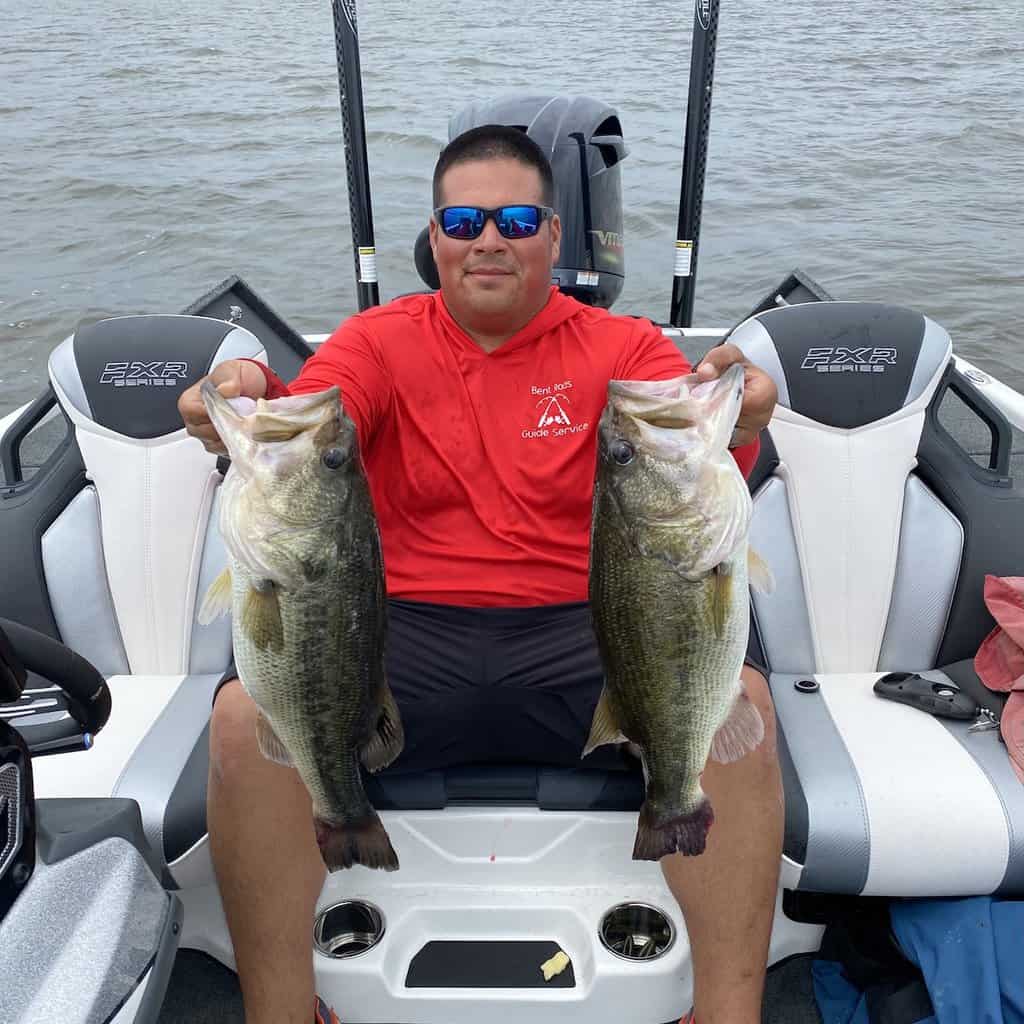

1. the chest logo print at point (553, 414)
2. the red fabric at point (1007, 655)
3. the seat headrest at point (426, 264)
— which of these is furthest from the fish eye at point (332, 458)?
the seat headrest at point (426, 264)

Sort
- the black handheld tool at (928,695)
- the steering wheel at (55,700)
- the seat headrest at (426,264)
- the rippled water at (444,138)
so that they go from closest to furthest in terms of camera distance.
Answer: the steering wheel at (55,700)
the black handheld tool at (928,695)
the seat headrest at (426,264)
the rippled water at (444,138)

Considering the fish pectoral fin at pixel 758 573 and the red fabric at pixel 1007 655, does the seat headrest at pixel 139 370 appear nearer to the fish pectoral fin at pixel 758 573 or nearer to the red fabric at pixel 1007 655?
the fish pectoral fin at pixel 758 573

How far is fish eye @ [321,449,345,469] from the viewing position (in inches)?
65.4

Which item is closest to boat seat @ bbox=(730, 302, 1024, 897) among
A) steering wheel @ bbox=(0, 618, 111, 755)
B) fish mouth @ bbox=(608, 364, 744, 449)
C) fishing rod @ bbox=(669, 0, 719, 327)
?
fishing rod @ bbox=(669, 0, 719, 327)

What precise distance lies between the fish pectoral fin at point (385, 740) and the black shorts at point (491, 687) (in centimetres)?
28

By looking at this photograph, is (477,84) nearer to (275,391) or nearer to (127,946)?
(275,391)

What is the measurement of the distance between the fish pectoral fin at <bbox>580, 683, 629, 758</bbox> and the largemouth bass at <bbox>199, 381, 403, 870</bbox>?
40 cm

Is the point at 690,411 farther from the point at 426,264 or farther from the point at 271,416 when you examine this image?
the point at 426,264

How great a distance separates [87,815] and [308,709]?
398 mm

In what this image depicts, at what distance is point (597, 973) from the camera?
2256 mm

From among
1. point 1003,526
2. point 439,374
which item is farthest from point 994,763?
point 439,374

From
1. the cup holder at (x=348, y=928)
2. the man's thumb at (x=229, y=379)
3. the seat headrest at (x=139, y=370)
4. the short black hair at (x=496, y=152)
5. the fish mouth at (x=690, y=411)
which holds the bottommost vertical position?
the cup holder at (x=348, y=928)

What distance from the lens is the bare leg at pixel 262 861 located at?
2121 millimetres

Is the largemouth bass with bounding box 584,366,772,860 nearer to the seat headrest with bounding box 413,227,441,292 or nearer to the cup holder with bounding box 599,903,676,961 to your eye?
the cup holder with bounding box 599,903,676,961
